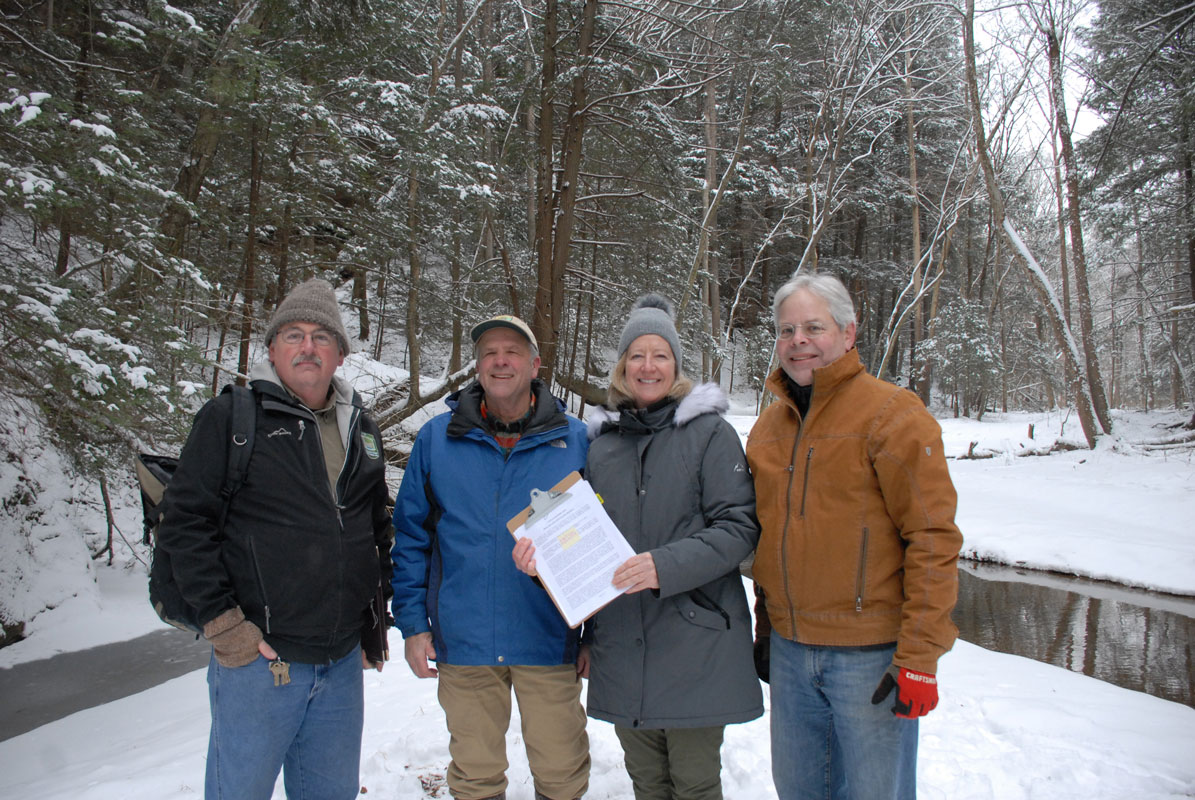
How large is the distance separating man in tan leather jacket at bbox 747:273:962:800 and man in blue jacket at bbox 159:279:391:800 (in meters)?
1.54

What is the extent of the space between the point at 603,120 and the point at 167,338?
268 inches

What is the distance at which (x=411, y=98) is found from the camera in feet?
Answer: 33.7

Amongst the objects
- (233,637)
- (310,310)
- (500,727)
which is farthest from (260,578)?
(500,727)

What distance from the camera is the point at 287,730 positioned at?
7.55 feet

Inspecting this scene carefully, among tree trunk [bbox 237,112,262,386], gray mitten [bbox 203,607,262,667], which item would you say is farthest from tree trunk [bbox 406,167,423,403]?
gray mitten [bbox 203,607,262,667]

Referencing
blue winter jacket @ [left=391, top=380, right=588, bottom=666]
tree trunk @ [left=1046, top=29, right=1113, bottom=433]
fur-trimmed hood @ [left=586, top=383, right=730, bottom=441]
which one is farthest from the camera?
tree trunk @ [left=1046, top=29, right=1113, bottom=433]

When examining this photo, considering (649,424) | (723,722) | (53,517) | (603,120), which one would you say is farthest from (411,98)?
(723,722)

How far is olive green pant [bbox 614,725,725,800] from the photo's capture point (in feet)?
7.62

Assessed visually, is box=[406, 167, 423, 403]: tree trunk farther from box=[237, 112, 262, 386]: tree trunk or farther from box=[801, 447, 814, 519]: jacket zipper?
box=[801, 447, 814, 519]: jacket zipper

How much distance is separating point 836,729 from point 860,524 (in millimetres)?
701

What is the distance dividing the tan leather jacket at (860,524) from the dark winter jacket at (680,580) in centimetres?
15

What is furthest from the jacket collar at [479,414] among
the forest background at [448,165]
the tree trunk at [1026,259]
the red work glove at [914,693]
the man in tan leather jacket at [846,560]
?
the tree trunk at [1026,259]

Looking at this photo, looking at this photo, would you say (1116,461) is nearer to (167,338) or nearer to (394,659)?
(394,659)

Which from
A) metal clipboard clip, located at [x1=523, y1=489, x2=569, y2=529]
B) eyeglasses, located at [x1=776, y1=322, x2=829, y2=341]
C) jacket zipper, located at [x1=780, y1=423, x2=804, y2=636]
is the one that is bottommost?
jacket zipper, located at [x1=780, y1=423, x2=804, y2=636]
